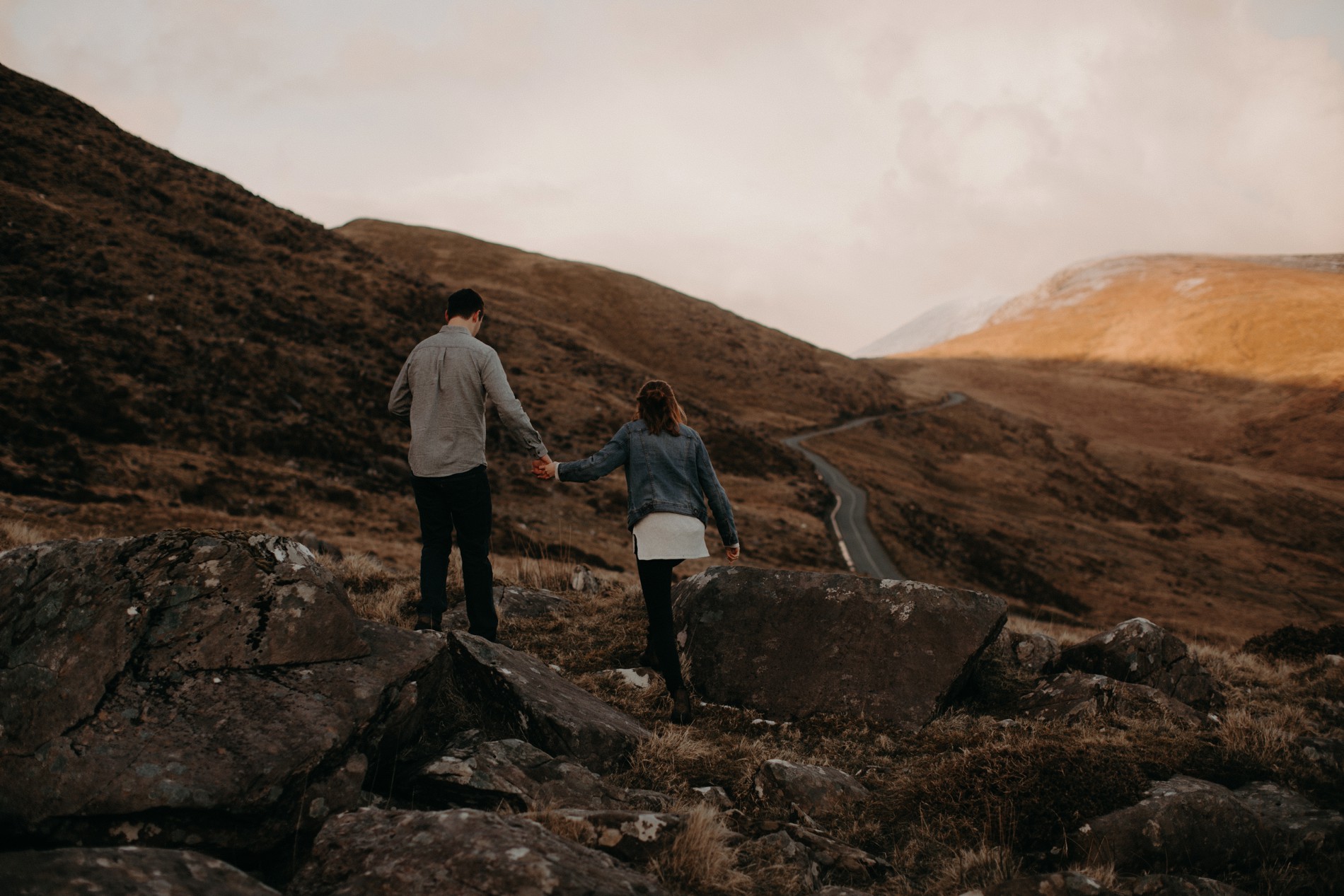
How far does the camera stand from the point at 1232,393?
377ft

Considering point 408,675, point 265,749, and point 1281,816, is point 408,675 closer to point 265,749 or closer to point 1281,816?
point 265,749

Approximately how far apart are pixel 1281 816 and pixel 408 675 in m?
5.73

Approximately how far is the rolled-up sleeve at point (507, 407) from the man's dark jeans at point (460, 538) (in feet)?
1.41

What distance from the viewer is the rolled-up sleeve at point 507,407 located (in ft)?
21.1

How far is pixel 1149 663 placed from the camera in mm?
7637

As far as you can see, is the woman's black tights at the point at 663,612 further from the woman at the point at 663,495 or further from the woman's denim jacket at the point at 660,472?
the woman's denim jacket at the point at 660,472

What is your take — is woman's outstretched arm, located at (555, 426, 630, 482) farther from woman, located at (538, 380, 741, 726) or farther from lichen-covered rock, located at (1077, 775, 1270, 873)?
lichen-covered rock, located at (1077, 775, 1270, 873)

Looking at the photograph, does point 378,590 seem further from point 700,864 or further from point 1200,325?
point 1200,325

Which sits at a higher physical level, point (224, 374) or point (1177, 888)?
point (224, 374)

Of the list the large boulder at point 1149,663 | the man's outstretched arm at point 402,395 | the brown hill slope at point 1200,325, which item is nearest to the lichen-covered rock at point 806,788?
the large boulder at point 1149,663

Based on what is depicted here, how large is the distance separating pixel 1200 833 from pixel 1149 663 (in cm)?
339

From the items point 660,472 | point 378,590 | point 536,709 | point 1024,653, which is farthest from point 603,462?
Answer: point 1024,653

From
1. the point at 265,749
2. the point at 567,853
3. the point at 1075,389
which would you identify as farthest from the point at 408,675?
the point at 1075,389

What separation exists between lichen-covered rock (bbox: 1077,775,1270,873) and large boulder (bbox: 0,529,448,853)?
430cm
